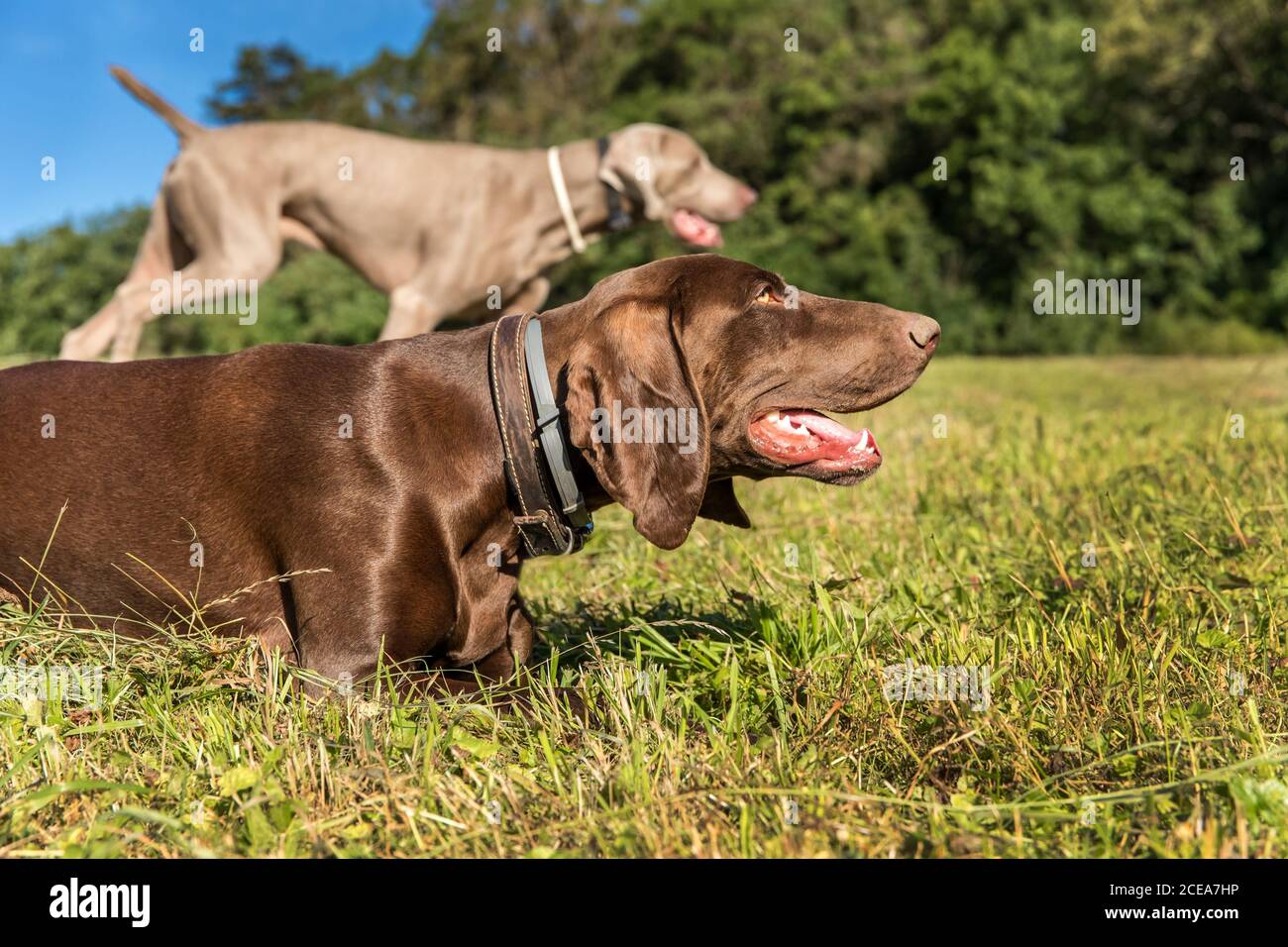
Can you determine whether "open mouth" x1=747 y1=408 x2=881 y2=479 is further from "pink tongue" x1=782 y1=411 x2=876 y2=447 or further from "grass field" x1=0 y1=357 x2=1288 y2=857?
"grass field" x1=0 y1=357 x2=1288 y2=857

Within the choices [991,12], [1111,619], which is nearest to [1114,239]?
[991,12]

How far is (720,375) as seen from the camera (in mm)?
2945

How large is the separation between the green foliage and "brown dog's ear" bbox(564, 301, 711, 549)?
65.0 feet

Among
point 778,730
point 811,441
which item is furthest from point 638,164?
point 778,730

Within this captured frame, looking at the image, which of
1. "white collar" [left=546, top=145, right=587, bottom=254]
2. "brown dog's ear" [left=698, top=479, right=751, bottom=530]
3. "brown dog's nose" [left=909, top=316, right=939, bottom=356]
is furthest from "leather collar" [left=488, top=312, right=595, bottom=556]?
"white collar" [left=546, top=145, right=587, bottom=254]

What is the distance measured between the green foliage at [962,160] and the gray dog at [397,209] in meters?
14.8

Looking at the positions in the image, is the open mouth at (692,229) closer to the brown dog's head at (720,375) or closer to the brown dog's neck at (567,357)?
the brown dog's head at (720,375)

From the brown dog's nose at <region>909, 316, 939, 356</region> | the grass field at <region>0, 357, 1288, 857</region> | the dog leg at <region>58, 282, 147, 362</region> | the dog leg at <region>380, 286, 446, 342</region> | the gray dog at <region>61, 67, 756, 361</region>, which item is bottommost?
the grass field at <region>0, 357, 1288, 857</region>

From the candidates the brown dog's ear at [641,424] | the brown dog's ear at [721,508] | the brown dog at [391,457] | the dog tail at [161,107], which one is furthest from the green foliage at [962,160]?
the brown dog's ear at [641,424]

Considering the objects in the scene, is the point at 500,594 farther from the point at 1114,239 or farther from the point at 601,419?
the point at 1114,239

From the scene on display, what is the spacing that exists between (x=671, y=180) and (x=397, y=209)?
2.00 meters

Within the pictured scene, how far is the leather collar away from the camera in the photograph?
8.99ft

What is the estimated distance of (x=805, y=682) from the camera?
2588 millimetres
